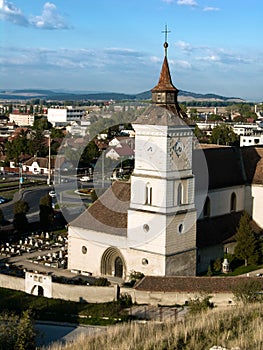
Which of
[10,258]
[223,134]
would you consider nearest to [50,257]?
[10,258]

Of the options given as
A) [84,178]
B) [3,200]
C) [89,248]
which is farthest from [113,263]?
[84,178]

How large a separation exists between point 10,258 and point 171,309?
473 inches

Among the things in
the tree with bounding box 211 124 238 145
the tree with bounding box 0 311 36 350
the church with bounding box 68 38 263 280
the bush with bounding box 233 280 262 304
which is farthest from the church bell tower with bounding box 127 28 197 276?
the tree with bounding box 211 124 238 145

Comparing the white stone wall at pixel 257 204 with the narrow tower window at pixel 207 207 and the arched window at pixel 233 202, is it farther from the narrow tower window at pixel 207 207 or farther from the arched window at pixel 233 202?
the narrow tower window at pixel 207 207

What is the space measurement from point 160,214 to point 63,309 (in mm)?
5809

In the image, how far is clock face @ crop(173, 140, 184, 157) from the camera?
2862 centimetres

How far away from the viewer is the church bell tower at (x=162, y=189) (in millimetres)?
Answer: 28406

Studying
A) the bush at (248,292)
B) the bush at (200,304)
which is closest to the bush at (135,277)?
the bush at (200,304)

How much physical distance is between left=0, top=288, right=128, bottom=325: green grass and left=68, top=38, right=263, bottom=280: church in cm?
366

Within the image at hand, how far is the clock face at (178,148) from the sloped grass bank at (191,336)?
11085 mm

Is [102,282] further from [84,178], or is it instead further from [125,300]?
[84,178]

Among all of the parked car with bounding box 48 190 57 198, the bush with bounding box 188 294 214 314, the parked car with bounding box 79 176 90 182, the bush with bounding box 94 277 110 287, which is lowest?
the parked car with bounding box 48 190 57 198

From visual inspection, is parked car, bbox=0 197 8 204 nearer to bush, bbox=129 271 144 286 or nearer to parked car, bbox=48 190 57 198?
parked car, bbox=48 190 57 198

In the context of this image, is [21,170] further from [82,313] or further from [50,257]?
[82,313]
